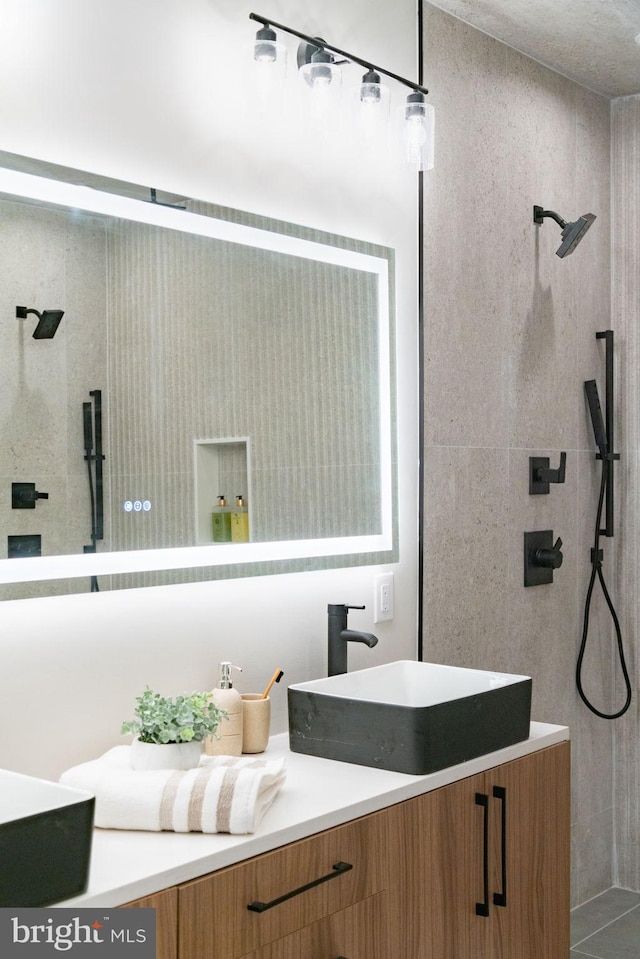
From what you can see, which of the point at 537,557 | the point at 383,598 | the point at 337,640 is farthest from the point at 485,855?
the point at 537,557

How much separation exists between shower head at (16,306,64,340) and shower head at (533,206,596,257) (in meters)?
1.78

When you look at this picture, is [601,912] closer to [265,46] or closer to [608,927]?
[608,927]

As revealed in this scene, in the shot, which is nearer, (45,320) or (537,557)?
(45,320)

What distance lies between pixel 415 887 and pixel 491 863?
0.27 metres

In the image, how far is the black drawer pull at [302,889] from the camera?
1541mm

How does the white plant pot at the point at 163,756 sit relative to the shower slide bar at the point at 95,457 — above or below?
below

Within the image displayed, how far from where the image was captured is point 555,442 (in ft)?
10.7

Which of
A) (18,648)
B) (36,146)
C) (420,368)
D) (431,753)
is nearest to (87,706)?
(18,648)

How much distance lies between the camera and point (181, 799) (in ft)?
5.23

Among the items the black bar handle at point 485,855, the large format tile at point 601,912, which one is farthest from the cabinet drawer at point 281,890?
the large format tile at point 601,912

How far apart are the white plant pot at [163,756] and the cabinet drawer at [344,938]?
1.10 feet

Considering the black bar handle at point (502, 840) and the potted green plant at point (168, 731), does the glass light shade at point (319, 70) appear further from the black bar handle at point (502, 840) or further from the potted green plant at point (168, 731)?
the black bar handle at point (502, 840)

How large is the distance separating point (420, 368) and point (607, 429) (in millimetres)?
1052

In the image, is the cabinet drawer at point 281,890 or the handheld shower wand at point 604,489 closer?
the cabinet drawer at point 281,890
